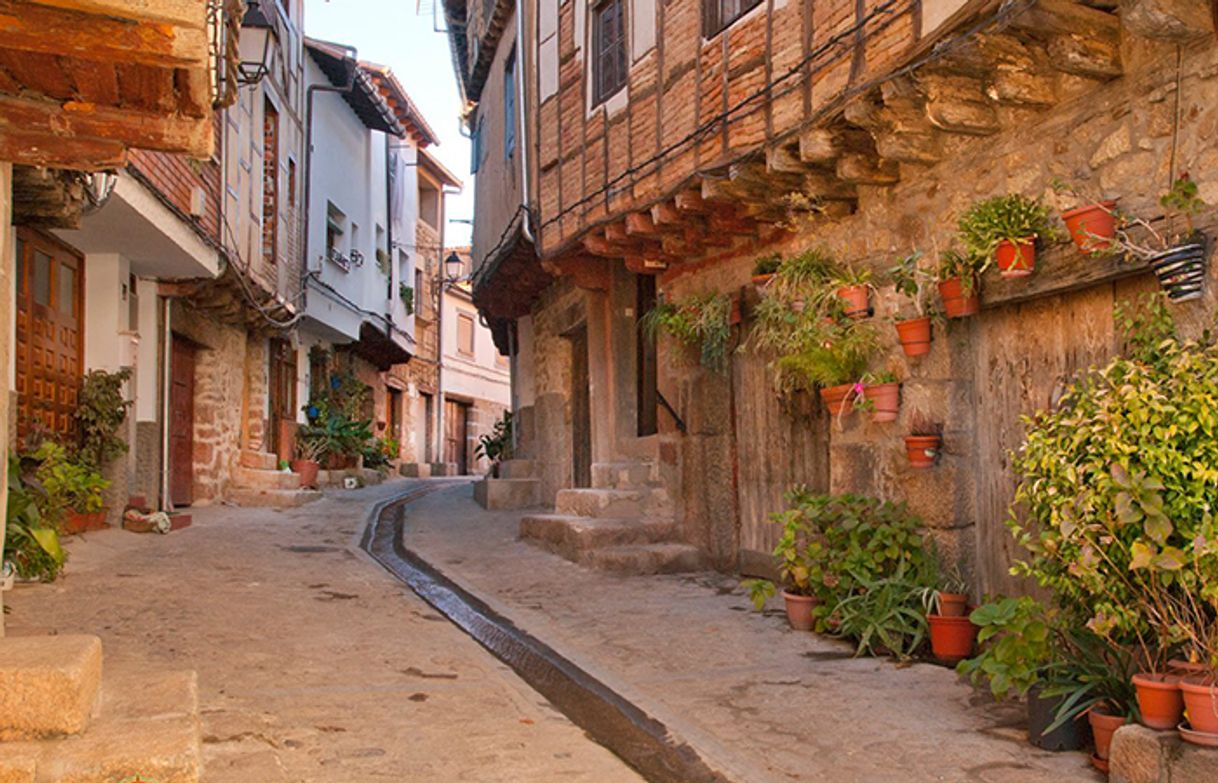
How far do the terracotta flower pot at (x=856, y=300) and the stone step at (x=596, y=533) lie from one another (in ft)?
10.0

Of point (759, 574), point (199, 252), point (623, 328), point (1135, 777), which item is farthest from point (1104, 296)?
point (199, 252)

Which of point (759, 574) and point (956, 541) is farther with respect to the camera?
point (759, 574)

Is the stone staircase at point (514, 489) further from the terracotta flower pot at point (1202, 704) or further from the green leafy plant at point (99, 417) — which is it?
the terracotta flower pot at point (1202, 704)

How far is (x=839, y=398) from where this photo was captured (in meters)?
6.25

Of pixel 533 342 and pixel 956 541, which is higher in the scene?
pixel 533 342

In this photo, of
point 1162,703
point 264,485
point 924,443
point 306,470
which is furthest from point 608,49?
point 306,470

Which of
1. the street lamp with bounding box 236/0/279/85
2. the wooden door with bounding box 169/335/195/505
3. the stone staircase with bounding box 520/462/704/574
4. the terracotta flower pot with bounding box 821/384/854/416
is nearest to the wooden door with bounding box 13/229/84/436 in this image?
the wooden door with bounding box 169/335/195/505

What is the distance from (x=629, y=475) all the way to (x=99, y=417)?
4.47 meters

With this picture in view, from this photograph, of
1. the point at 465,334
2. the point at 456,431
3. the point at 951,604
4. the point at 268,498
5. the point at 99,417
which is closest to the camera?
the point at 951,604

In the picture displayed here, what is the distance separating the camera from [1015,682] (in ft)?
12.6

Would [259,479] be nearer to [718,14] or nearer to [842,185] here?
[718,14]

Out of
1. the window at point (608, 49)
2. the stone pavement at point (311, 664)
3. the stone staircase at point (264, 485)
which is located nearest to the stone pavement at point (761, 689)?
the stone pavement at point (311, 664)

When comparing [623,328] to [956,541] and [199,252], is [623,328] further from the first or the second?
[956,541]

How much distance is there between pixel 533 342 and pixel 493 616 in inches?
303
